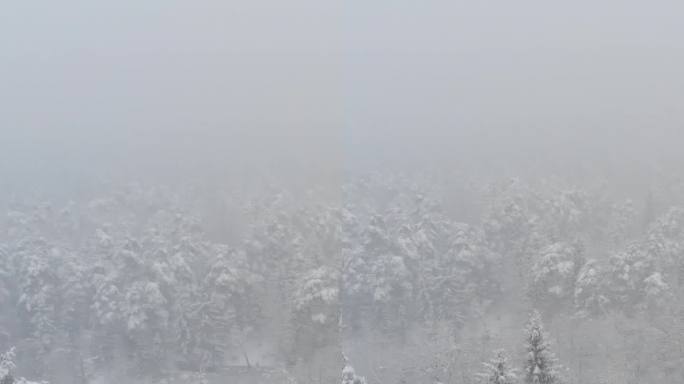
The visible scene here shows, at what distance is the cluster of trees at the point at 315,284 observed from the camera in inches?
1719

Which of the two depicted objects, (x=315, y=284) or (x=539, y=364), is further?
(x=315, y=284)

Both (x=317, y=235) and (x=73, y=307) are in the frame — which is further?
(x=317, y=235)

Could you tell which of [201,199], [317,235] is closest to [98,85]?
[201,199]

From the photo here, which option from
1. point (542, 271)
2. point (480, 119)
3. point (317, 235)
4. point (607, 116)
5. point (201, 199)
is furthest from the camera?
point (480, 119)

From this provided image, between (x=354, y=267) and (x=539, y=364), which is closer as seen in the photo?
(x=539, y=364)

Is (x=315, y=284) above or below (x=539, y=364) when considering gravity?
above

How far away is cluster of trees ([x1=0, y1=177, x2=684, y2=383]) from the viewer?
4366 cm

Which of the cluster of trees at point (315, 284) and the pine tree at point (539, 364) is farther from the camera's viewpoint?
the cluster of trees at point (315, 284)

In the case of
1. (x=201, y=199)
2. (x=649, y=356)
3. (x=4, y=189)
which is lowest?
(x=649, y=356)

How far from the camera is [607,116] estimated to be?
4058 inches

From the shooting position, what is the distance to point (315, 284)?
44.3 meters

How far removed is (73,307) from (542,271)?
30.7 meters

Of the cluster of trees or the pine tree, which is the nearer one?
the pine tree

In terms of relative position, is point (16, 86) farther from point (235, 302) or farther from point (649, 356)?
point (649, 356)
